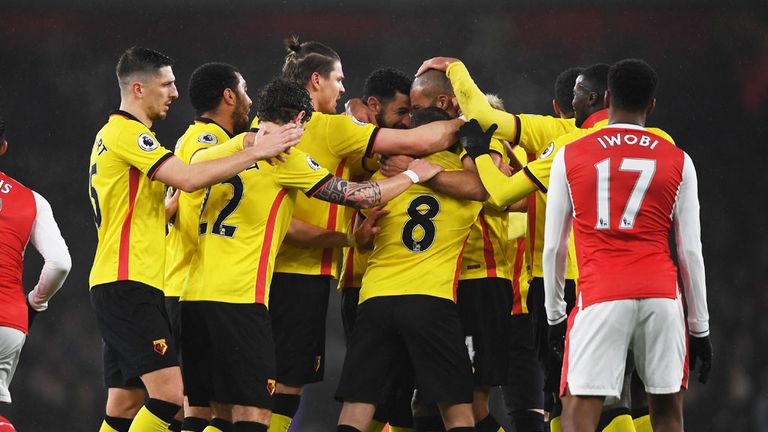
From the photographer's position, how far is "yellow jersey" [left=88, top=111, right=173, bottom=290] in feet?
14.9

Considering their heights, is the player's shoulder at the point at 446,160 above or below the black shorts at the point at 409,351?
above

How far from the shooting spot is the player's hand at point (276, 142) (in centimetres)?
429

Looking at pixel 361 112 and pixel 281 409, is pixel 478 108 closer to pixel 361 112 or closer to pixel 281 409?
pixel 361 112

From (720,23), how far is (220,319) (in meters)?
5.74

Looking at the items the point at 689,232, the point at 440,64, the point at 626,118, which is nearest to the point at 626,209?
the point at 689,232

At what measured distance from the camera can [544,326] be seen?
517 centimetres

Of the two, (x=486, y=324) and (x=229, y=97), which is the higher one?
(x=229, y=97)

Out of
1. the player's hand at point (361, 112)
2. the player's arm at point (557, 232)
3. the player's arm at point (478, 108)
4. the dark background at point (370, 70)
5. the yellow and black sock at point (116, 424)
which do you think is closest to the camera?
the player's arm at point (557, 232)

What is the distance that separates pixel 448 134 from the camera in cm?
485

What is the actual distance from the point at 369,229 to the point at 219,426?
1085 mm

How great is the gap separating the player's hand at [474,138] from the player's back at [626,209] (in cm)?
78

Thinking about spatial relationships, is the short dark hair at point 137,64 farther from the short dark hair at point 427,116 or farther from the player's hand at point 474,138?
the player's hand at point 474,138

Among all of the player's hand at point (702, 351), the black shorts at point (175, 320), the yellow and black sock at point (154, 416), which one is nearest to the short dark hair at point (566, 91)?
the player's hand at point (702, 351)

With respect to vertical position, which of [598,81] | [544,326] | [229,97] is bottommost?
[544,326]
